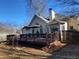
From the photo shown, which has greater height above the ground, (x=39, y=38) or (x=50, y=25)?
(x=50, y=25)

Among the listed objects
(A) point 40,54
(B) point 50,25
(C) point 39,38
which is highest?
(B) point 50,25

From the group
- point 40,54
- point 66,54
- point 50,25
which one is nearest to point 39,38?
point 40,54

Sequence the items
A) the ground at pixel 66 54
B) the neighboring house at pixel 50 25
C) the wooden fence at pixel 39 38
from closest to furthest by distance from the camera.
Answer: the ground at pixel 66 54 < the wooden fence at pixel 39 38 < the neighboring house at pixel 50 25

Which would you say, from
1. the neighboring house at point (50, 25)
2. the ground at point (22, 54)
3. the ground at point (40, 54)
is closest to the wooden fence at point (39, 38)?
the ground at point (40, 54)

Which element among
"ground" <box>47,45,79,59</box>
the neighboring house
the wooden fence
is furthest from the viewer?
the neighboring house

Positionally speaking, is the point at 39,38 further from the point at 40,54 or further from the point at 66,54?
the point at 66,54

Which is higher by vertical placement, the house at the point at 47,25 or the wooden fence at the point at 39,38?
the house at the point at 47,25

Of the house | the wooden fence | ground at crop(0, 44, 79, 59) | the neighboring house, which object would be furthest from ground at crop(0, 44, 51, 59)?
the neighboring house

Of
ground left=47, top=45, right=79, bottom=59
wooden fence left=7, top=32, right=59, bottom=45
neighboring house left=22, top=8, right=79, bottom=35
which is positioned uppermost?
neighboring house left=22, top=8, right=79, bottom=35

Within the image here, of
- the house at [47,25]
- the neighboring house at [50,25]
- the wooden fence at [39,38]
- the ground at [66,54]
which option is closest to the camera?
the ground at [66,54]

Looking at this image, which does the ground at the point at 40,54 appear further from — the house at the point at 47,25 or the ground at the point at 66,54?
the house at the point at 47,25

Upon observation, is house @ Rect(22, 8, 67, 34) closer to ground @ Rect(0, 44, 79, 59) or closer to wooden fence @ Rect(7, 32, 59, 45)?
wooden fence @ Rect(7, 32, 59, 45)

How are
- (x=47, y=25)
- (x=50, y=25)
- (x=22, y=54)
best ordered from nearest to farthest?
(x=22, y=54) → (x=50, y=25) → (x=47, y=25)

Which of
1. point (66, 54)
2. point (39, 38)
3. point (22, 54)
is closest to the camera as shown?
point (66, 54)
